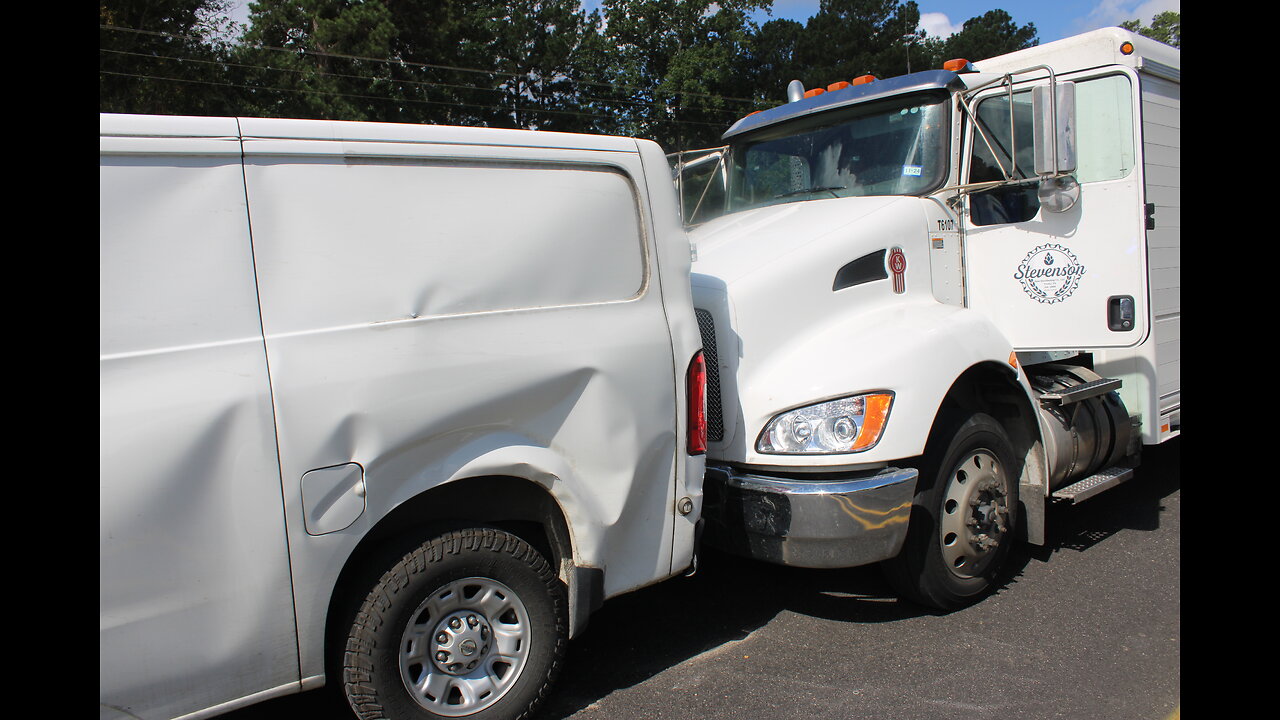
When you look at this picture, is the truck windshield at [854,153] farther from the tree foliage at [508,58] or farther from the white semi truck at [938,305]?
the tree foliage at [508,58]

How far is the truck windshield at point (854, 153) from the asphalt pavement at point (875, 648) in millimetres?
2189

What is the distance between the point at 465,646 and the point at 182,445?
1138 mm

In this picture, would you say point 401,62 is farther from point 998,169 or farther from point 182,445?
point 182,445

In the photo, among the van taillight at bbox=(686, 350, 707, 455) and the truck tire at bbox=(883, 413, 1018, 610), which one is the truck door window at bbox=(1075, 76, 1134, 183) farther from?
the van taillight at bbox=(686, 350, 707, 455)

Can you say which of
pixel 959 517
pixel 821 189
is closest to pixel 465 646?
pixel 959 517

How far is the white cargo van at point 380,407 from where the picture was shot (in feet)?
8.18

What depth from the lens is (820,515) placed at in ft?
12.0

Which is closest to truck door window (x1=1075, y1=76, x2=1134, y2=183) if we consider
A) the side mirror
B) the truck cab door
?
the truck cab door

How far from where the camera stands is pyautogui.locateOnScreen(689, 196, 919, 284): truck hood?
4.25 metres

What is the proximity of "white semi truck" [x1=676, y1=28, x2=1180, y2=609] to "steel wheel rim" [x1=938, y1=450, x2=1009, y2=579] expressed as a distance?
1 cm

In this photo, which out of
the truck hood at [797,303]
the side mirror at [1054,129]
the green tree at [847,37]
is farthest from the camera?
the green tree at [847,37]

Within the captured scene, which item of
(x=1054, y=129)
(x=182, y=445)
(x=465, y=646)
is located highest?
(x=1054, y=129)

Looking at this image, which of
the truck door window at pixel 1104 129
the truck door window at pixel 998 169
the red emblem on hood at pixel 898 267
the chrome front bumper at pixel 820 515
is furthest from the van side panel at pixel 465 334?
the truck door window at pixel 1104 129

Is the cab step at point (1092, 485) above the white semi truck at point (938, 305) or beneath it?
beneath
